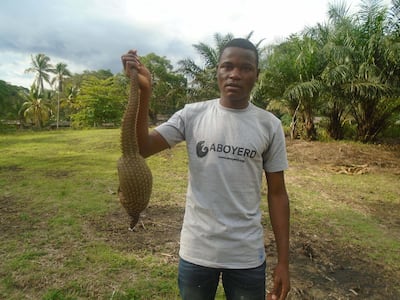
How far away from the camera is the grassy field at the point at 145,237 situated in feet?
10.3

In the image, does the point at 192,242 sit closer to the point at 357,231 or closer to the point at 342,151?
the point at 357,231

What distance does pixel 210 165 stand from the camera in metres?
1.56

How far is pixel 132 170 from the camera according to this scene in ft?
3.82

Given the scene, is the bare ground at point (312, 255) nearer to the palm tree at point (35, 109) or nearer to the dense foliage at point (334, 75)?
the dense foliage at point (334, 75)

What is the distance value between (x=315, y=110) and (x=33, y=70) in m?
35.6

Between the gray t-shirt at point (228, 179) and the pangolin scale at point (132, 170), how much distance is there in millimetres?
383

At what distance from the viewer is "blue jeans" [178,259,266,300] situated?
5.15ft

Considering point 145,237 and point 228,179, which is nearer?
point 228,179

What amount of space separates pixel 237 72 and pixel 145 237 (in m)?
3.07

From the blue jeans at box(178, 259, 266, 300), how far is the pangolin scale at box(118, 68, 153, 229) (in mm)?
500

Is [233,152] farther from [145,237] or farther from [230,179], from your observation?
[145,237]

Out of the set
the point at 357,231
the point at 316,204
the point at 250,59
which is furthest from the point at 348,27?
the point at 250,59

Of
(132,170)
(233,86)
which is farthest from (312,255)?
(132,170)

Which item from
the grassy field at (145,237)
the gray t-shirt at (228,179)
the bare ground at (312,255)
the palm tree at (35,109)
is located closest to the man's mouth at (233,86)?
the gray t-shirt at (228,179)
